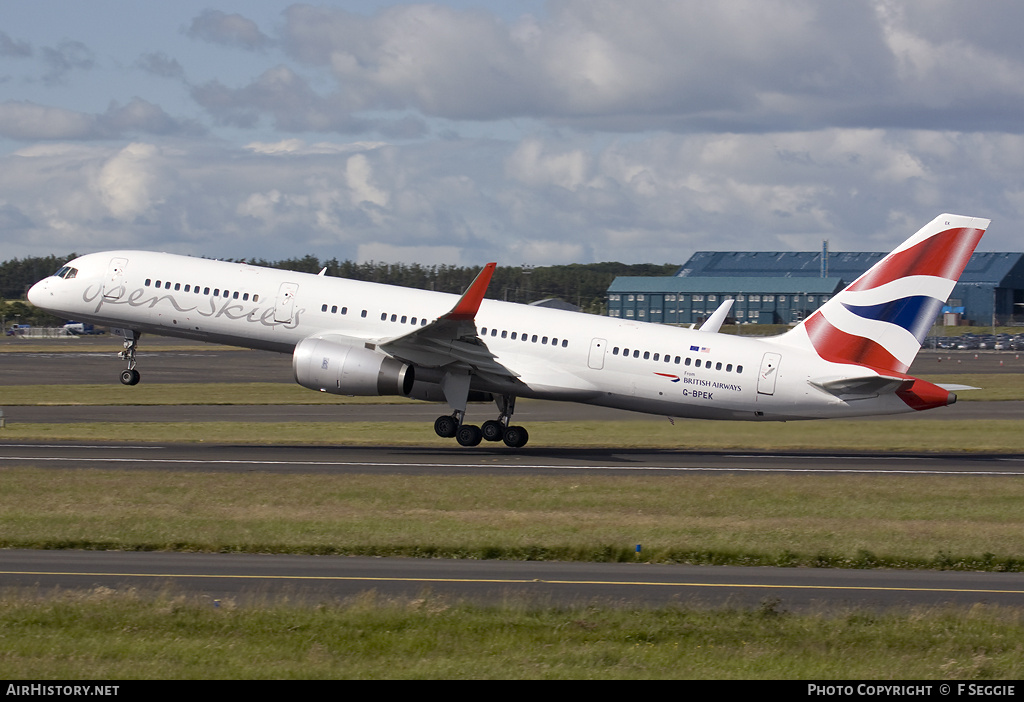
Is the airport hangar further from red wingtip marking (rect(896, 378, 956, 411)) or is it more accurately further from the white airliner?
red wingtip marking (rect(896, 378, 956, 411))

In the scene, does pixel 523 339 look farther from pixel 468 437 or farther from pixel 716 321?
pixel 716 321

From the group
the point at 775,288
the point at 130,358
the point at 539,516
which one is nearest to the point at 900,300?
the point at 539,516

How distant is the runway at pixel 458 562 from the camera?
15.9 meters

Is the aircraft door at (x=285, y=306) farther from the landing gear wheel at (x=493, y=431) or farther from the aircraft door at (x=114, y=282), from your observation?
the landing gear wheel at (x=493, y=431)

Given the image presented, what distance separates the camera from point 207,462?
31656mm

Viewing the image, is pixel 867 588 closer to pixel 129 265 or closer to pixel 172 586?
pixel 172 586

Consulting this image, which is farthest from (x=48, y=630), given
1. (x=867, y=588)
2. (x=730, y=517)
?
(x=730, y=517)

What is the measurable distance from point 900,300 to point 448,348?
46.1ft

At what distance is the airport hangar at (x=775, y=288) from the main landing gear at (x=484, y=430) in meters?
111

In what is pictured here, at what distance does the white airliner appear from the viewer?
34250 millimetres

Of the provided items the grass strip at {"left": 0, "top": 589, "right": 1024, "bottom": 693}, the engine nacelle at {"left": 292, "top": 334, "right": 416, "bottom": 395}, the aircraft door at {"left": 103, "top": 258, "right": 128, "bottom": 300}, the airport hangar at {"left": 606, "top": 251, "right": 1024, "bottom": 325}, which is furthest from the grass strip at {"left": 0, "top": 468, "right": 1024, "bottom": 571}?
the airport hangar at {"left": 606, "top": 251, "right": 1024, "bottom": 325}

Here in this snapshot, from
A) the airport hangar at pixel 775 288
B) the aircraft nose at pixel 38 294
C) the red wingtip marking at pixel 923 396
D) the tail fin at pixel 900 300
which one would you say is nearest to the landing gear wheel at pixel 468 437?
the tail fin at pixel 900 300

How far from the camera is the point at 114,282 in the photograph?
3894 cm
